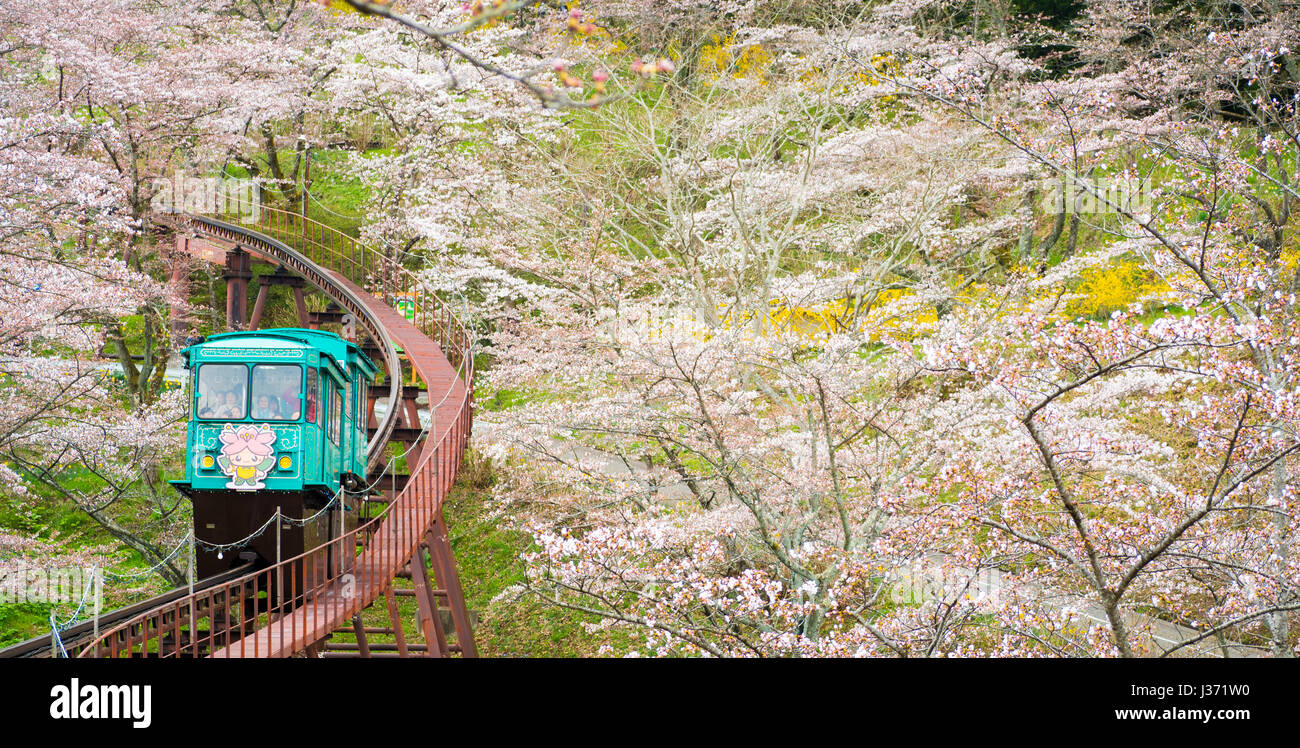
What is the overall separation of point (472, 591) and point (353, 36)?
1291cm

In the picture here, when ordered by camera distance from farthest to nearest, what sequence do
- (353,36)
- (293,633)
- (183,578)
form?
(353,36), (183,578), (293,633)

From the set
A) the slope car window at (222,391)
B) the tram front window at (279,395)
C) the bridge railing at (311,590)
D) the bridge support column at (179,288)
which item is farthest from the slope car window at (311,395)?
the bridge support column at (179,288)

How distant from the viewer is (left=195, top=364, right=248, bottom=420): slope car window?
10.7 metres

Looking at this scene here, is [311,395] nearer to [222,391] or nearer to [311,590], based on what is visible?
[222,391]

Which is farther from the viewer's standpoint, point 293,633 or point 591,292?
point 591,292

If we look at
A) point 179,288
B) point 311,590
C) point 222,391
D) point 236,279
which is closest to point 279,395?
point 222,391

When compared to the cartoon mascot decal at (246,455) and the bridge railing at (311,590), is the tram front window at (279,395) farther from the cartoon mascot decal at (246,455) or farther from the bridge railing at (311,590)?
the bridge railing at (311,590)

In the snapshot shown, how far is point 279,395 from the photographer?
1072 cm

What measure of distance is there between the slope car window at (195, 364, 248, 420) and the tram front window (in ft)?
0.51

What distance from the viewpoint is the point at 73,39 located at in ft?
54.6

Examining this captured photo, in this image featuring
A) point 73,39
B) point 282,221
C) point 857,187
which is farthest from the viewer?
point 282,221

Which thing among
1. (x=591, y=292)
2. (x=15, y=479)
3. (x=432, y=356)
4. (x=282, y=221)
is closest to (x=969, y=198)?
(x=591, y=292)

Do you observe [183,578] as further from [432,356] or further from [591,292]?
[591,292]

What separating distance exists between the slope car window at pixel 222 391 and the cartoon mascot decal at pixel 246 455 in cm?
18
